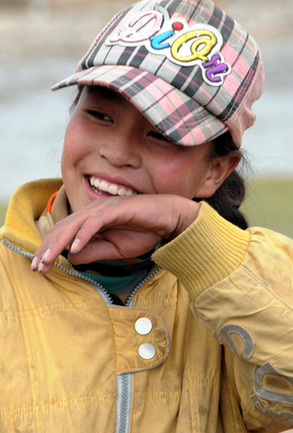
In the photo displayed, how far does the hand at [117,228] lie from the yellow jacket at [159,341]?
6cm

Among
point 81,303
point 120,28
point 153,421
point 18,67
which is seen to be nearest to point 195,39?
point 120,28

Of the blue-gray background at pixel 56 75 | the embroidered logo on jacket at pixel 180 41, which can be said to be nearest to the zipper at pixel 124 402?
the embroidered logo on jacket at pixel 180 41

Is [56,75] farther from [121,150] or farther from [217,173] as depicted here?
[121,150]

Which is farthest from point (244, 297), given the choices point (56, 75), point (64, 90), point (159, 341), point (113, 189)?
point (56, 75)

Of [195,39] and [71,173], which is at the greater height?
[195,39]

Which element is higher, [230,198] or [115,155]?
[115,155]

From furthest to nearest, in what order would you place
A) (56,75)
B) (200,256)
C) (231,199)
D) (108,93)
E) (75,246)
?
(56,75) → (231,199) → (108,93) → (200,256) → (75,246)

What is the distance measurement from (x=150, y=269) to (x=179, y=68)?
0.49m

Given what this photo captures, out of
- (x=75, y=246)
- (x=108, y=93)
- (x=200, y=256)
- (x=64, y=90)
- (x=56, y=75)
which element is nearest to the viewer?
(x=75, y=246)

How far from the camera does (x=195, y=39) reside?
1669 mm

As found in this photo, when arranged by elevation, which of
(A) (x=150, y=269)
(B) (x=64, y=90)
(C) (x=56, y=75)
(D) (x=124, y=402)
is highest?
(A) (x=150, y=269)

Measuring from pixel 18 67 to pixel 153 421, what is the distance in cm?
598

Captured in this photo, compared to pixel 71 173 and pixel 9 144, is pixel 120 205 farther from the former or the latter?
pixel 9 144

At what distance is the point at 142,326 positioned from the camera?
5.51ft
